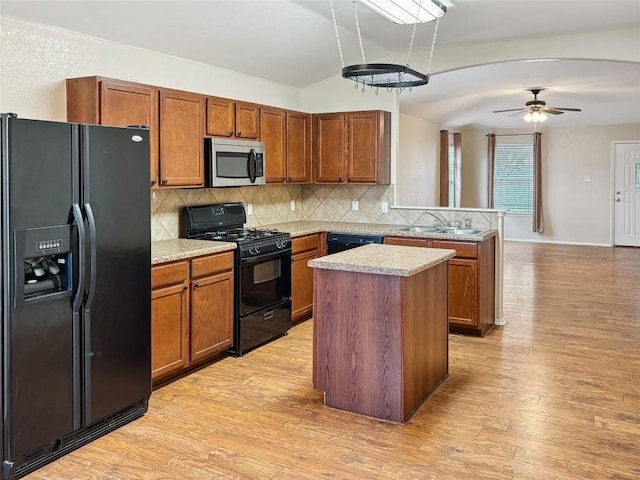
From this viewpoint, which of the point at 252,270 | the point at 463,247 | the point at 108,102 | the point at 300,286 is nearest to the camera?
the point at 108,102

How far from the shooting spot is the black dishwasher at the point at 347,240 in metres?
5.37

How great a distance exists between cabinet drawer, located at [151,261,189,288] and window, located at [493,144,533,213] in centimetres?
936

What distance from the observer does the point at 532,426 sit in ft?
10.5

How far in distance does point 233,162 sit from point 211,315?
50.8 inches

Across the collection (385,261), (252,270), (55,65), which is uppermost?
(55,65)

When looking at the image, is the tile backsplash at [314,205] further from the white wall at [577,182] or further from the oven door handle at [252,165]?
the white wall at [577,182]

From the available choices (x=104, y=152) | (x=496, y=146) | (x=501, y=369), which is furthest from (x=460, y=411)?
(x=496, y=146)

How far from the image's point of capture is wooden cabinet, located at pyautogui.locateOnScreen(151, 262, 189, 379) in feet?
11.9

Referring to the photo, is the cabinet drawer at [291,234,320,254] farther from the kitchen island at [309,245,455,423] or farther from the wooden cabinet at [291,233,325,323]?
the kitchen island at [309,245,455,423]

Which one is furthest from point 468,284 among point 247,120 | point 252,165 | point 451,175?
point 451,175

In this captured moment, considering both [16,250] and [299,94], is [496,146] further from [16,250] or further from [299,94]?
[16,250]

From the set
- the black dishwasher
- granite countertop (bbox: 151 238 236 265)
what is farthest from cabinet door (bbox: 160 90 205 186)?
the black dishwasher

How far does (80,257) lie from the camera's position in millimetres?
2867

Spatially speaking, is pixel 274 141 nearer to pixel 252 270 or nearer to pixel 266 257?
pixel 266 257
